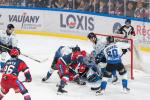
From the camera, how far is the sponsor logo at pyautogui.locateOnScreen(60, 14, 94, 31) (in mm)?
17531

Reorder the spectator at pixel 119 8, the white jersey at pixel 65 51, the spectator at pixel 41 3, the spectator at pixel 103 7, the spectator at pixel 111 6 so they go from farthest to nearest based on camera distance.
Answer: the spectator at pixel 41 3 < the spectator at pixel 103 7 < the spectator at pixel 111 6 < the spectator at pixel 119 8 < the white jersey at pixel 65 51

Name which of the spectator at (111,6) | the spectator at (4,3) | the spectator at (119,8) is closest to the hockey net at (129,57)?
the spectator at (119,8)

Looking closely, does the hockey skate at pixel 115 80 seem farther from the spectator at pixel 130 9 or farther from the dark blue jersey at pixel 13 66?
the spectator at pixel 130 9

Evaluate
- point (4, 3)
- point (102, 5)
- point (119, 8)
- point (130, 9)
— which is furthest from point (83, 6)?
point (4, 3)

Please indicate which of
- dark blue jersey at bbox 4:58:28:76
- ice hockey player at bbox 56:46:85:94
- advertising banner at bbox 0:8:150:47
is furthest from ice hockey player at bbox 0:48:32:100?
advertising banner at bbox 0:8:150:47

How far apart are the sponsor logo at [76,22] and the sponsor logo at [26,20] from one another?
3.27 ft

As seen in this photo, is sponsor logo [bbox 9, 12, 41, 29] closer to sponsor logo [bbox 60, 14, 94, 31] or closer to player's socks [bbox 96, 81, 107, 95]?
sponsor logo [bbox 60, 14, 94, 31]

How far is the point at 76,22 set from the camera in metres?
17.9

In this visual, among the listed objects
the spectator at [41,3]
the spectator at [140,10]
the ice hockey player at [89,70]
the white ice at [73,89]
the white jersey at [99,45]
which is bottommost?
the white ice at [73,89]

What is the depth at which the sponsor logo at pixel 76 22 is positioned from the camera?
17.5 meters

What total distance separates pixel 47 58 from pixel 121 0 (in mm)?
3847

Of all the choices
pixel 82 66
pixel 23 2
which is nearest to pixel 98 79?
pixel 82 66

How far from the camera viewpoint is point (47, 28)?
1841 cm

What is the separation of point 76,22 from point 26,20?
6.54 ft
